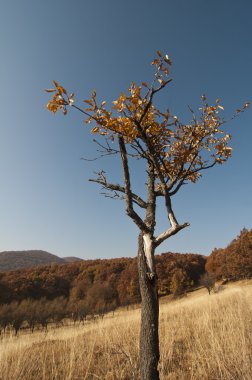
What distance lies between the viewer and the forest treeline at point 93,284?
46.8 meters

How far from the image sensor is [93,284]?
242 ft

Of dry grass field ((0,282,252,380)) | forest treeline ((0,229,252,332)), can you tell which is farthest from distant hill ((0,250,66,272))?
dry grass field ((0,282,252,380))

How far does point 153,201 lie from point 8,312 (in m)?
50.2

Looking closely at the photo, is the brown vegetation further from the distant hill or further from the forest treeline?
the distant hill

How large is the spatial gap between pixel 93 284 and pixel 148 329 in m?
75.6

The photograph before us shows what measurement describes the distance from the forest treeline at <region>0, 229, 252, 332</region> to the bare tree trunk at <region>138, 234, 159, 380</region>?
3572 centimetres

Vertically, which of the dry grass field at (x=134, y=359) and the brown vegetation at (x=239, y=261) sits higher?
the brown vegetation at (x=239, y=261)

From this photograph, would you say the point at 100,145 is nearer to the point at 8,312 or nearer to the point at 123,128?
the point at 123,128

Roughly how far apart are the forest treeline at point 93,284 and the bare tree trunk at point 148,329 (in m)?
35.7

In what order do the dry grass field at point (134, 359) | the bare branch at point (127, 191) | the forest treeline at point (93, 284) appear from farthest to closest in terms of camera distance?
the forest treeline at point (93, 284), the dry grass field at point (134, 359), the bare branch at point (127, 191)

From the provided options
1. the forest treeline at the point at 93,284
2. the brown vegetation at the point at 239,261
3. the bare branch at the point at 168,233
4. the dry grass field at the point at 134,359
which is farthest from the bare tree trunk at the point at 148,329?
the brown vegetation at the point at 239,261

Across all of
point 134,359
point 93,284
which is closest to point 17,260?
point 93,284

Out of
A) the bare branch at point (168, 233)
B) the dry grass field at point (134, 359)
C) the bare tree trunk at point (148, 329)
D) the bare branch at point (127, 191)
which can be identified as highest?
the bare branch at point (127, 191)

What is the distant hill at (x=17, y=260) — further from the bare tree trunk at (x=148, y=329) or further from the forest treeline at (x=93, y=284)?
the bare tree trunk at (x=148, y=329)
